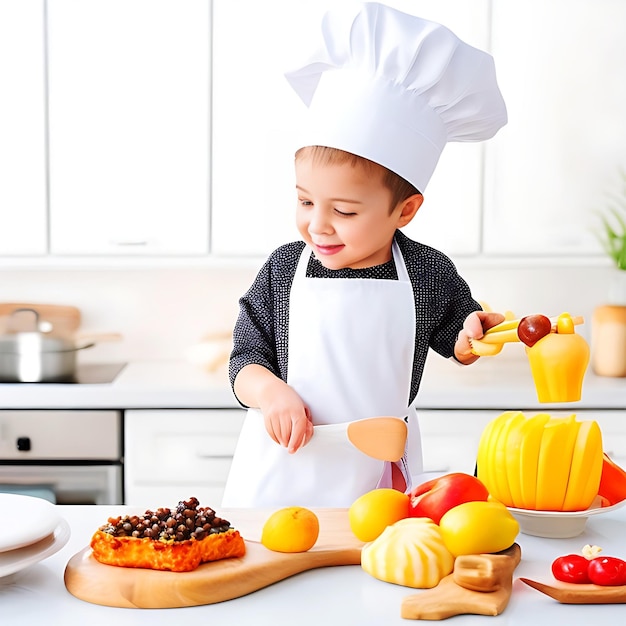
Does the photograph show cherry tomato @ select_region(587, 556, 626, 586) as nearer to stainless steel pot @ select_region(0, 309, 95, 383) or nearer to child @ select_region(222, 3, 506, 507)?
child @ select_region(222, 3, 506, 507)

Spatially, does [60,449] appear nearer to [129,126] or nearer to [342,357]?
[129,126]

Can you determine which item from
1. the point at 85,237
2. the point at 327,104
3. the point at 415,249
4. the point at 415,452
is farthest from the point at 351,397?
the point at 85,237

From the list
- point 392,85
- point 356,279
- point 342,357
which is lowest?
point 342,357

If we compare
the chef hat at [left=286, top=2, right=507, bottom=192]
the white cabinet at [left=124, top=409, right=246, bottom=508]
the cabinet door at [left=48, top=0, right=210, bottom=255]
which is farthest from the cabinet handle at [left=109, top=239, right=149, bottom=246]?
the chef hat at [left=286, top=2, right=507, bottom=192]

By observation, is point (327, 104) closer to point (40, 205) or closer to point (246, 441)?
point (246, 441)

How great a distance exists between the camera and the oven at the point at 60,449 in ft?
7.52

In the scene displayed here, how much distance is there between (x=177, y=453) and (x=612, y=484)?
4.58 ft

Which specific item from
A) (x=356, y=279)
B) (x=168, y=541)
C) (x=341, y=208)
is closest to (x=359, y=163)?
(x=341, y=208)

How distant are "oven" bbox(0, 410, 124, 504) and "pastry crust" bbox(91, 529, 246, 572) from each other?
137cm

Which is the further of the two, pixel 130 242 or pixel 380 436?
pixel 130 242

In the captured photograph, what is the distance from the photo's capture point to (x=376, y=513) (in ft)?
3.43

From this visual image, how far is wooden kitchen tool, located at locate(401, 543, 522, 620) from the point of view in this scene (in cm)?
87

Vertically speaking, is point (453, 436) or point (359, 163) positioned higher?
point (359, 163)

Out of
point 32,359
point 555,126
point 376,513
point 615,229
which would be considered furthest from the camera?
point 615,229
